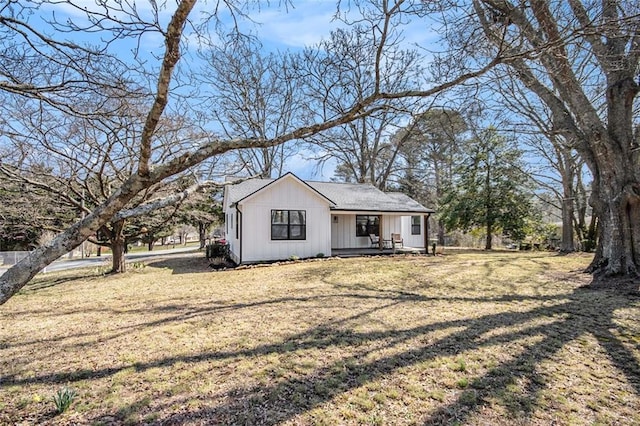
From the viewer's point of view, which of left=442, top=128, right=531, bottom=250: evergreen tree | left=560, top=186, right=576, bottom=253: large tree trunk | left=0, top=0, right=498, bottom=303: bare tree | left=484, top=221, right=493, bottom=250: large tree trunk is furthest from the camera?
left=484, top=221, right=493, bottom=250: large tree trunk

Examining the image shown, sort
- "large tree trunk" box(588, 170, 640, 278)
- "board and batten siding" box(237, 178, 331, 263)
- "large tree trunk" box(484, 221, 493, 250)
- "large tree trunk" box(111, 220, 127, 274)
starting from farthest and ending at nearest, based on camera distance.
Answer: "large tree trunk" box(484, 221, 493, 250), "board and batten siding" box(237, 178, 331, 263), "large tree trunk" box(111, 220, 127, 274), "large tree trunk" box(588, 170, 640, 278)

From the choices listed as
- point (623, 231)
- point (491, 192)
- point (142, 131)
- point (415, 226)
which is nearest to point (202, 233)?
point (415, 226)

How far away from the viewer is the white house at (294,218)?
41.7 feet

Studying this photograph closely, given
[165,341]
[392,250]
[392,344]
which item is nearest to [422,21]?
[392,344]

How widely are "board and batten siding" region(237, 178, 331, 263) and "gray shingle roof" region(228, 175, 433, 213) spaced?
0.87m

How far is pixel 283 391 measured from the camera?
313cm

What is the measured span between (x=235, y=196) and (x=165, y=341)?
10.6m

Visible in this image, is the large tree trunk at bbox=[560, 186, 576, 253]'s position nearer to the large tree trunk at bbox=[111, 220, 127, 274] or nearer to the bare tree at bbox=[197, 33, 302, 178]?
the bare tree at bbox=[197, 33, 302, 178]

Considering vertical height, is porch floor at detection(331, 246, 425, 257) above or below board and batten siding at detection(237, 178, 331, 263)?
below

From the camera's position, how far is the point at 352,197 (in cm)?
1684

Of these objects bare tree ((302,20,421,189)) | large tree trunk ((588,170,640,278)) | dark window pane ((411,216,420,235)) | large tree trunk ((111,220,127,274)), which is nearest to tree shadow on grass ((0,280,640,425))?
large tree trunk ((588,170,640,278))

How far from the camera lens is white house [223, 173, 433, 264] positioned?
12.7 m

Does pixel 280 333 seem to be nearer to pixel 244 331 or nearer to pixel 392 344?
pixel 244 331

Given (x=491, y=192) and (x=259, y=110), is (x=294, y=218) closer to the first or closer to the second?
(x=259, y=110)
